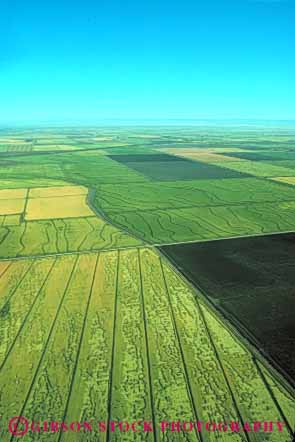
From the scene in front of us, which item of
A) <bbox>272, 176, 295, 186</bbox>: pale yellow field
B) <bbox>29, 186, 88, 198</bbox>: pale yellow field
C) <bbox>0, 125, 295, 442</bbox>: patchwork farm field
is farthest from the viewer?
<bbox>272, 176, 295, 186</bbox>: pale yellow field

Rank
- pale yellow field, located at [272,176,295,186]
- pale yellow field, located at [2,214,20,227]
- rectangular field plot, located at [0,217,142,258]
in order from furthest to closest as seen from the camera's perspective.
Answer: pale yellow field, located at [272,176,295,186] → pale yellow field, located at [2,214,20,227] → rectangular field plot, located at [0,217,142,258]

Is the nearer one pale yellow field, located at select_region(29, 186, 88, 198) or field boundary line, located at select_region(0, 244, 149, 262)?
field boundary line, located at select_region(0, 244, 149, 262)

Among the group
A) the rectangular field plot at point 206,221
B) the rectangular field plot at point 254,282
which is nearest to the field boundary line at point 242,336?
the rectangular field plot at point 254,282

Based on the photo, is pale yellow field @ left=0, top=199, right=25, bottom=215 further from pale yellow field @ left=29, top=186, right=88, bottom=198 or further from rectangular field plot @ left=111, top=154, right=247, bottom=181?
rectangular field plot @ left=111, top=154, right=247, bottom=181

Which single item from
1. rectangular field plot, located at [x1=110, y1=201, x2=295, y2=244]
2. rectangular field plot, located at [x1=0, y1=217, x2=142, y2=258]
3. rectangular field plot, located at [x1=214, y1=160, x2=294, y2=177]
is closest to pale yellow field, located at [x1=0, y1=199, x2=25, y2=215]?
rectangular field plot, located at [x1=0, y1=217, x2=142, y2=258]

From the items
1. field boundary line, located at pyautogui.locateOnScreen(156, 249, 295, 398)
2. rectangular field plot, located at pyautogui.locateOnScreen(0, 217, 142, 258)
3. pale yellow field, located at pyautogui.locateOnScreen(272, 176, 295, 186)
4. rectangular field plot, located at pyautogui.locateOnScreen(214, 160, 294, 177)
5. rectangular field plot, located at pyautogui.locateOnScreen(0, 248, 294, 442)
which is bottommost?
rectangular field plot, located at pyautogui.locateOnScreen(0, 217, 142, 258)

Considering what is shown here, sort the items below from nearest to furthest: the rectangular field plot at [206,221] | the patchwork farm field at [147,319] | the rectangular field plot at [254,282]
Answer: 1. the patchwork farm field at [147,319]
2. the rectangular field plot at [254,282]
3. the rectangular field plot at [206,221]

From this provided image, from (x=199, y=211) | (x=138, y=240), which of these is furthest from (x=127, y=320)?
(x=199, y=211)

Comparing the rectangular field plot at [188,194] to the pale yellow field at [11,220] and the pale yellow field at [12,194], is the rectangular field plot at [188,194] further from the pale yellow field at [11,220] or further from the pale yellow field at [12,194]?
the pale yellow field at [12,194]
